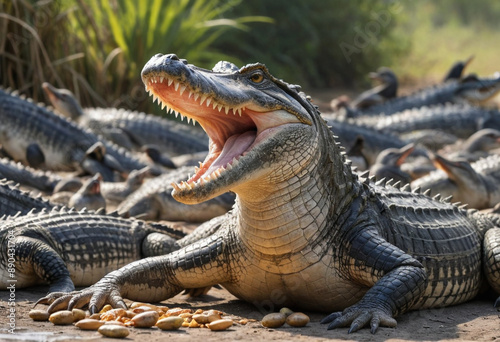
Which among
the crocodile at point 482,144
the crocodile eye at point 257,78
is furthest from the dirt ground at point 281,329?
the crocodile at point 482,144

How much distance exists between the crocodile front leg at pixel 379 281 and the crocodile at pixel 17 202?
299 cm

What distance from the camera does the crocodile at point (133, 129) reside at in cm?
1191

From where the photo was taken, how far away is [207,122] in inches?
171

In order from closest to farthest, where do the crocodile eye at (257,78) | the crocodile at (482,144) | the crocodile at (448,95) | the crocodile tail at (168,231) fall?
the crocodile eye at (257,78), the crocodile tail at (168,231), the crocodile at (482,144), the crocodile at (448,95)

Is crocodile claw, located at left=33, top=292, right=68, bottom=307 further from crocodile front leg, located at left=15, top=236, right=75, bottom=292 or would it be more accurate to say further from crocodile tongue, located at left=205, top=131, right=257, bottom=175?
crocodile tongue, located at left=205, top=131, right=257, bottom=175

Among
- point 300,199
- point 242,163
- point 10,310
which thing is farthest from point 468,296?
point 10,310

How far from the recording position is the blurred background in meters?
11.9

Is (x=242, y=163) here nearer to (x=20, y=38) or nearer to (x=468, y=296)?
(x=468, y=296)

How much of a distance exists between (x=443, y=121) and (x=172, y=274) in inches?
397

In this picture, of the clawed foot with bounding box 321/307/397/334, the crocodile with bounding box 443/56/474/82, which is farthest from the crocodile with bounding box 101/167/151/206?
the crocodile with bounding box 443/56/474/82

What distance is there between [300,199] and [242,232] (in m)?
0.40

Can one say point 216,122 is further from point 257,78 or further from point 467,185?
point 467,185

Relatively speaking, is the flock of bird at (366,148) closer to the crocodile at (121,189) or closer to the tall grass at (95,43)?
the crocodile at (121,189)

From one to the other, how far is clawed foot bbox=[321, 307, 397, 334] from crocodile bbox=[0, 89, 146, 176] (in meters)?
6.78
